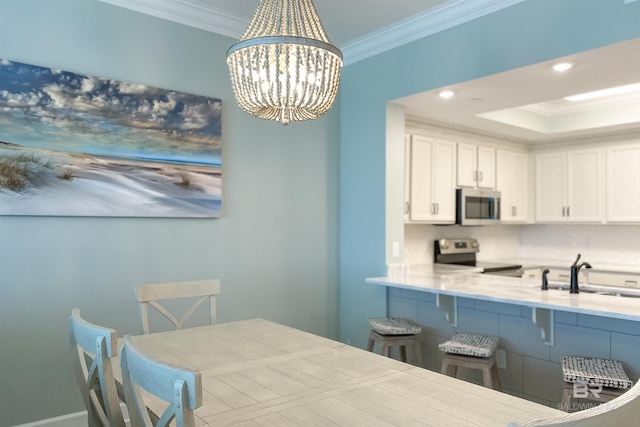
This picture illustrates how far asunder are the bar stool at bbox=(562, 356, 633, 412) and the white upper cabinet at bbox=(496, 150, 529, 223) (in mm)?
2869

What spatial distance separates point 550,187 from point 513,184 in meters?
0.44

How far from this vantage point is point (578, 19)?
8.25 feet

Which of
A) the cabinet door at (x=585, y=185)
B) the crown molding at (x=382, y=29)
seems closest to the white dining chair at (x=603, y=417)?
the crown molding at (x=382, y=29)

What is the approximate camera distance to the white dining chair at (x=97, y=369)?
1.41 meters

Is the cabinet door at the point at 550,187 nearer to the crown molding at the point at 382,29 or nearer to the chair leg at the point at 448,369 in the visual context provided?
the crown molding at the point at 382,29

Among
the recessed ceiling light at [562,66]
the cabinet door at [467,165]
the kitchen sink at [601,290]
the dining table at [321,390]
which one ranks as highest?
the recessed ceiling light at [562,66]

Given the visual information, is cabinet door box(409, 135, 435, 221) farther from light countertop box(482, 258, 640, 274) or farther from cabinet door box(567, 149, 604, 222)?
cabinet door box(567, 149, 604, 222)

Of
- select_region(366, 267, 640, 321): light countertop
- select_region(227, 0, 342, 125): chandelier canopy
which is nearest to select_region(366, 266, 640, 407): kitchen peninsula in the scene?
select_region(366, 267, 640, 321): light countertop

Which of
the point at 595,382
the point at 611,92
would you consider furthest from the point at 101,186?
the point at 611,92

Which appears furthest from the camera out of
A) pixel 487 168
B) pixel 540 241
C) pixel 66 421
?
pixel 540 241

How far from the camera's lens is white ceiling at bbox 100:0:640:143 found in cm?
281

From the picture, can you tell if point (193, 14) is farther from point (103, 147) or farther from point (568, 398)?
point (568, 398)

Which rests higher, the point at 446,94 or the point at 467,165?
the point at 446,94

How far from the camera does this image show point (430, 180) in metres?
4.24
